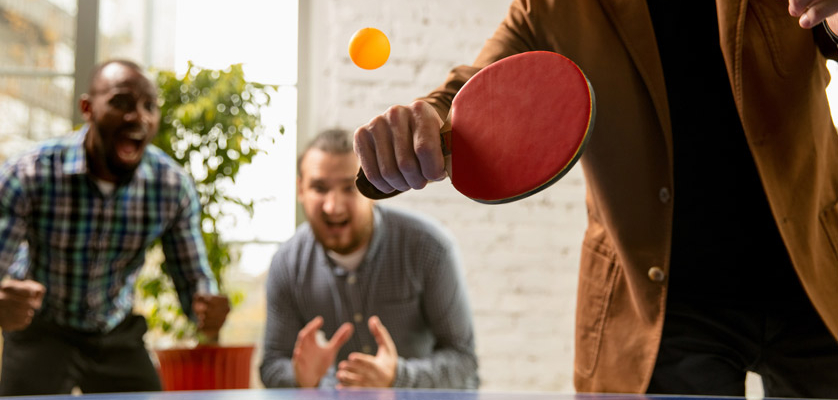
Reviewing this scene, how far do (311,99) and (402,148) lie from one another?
2866 mm

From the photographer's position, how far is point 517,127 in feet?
3.00

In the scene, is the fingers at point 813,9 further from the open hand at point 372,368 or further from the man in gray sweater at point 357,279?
the man in gray sweater at point 357,279

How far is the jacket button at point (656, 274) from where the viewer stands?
1.22 metres

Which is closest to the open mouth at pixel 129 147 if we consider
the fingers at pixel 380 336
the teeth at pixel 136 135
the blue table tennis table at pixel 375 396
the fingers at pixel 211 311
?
the teeth at pixel 136 135

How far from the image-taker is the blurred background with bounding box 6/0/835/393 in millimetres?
3305

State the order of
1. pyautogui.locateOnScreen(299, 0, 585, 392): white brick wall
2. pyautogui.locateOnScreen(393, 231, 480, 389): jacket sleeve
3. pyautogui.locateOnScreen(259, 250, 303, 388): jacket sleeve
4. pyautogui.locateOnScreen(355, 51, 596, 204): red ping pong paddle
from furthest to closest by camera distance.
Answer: pyautogui.locateOnScreen(299, 0, 585, 392): white brick wall
pyautogui.locateOnScreen(259, 250, 303, 388): jacket sleeve
pyautogui.locateOnScreen(393, 231, 480, 389): jacket sleeve
pyautogui.locateOnScreen(355, 51, 596, 204): red ping pong paddle

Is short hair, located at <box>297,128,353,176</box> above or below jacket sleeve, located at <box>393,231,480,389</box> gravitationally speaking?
above

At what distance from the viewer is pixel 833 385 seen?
1178mm

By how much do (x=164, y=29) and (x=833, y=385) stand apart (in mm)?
3387

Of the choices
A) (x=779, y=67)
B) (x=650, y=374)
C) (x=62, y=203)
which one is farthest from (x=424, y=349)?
(x=779, y=67)

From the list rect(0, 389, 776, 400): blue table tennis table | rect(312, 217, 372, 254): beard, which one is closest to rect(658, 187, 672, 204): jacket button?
rect(0, 389, 776, 400): blue table tennis table

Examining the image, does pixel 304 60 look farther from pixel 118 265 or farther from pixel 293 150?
pixel 118 265

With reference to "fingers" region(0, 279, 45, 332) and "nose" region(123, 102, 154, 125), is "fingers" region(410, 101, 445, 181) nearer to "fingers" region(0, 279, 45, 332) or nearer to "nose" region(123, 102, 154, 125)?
"fingers" region(0, 279, 45, 332)

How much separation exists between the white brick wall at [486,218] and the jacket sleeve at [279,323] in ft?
2.58
